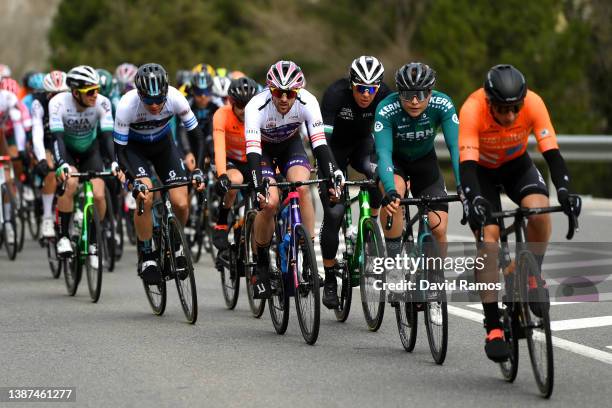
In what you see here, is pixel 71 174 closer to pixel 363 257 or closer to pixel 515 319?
pixel 363 257

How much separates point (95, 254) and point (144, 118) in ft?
4.74

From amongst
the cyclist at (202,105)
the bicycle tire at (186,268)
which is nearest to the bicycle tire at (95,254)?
the bicycle tire at (186,268)

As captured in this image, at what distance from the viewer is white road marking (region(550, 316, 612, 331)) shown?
1024 centimetres

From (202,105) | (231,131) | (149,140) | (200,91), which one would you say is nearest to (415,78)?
(149,140)

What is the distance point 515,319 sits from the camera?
7.90 m

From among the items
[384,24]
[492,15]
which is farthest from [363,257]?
[384,24]

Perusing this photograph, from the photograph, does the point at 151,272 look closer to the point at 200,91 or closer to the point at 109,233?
the point at 109,233

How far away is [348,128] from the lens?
11.7 meters

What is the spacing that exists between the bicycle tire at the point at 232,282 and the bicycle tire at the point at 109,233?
2475mm

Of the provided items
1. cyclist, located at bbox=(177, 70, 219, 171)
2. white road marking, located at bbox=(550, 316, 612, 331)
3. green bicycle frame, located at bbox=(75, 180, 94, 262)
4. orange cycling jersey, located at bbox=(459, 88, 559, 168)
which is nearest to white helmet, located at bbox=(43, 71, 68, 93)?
cyclist, located at bbox=(177, 70, 219, 171)

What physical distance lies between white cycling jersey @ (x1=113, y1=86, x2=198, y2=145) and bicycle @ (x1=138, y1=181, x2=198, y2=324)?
2.32 ft

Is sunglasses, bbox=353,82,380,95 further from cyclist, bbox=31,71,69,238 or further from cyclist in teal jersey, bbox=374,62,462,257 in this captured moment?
cyclist, bbox=31,71,69,238

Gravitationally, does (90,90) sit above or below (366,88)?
above

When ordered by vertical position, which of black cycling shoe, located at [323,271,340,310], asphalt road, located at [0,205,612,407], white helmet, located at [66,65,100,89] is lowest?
asphalt road, located at [0,205,612,407]
